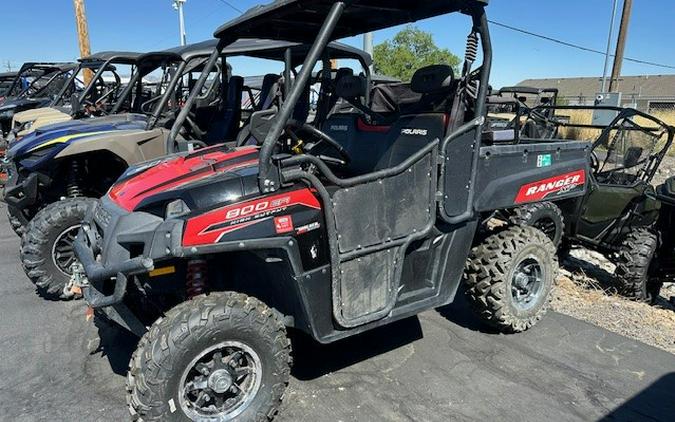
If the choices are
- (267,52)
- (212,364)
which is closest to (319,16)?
(212,364)

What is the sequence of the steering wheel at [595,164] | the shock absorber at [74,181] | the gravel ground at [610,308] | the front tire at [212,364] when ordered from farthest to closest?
the steering wheel at [595,164] < the shock absorber at [74,181] < the gravel ground at [610,308] < the front tire at [212,364]

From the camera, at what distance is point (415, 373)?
11.0 feet

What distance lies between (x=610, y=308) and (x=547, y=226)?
1.12 meters

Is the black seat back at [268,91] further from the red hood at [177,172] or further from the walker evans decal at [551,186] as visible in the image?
the walker evans decal at [551,186]

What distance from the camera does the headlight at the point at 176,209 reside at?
255 centimetres

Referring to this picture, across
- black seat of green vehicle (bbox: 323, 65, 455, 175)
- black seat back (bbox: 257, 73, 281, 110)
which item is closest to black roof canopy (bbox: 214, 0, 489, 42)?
black seat of green vehicle (bbox: 323, 65, 455, 175)

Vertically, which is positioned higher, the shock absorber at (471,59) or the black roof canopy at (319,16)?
the black roof canopy at (319,16)

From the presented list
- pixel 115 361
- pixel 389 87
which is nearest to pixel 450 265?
pixel 389 87

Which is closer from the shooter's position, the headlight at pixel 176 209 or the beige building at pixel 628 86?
the headlight at pixel 176 209

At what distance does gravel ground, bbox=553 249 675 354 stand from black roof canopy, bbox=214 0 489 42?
2.91m

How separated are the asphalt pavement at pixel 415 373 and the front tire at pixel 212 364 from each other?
36 cm

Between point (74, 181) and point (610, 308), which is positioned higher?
point (74, 181)

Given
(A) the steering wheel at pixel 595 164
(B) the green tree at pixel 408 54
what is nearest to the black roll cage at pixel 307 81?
(A) the steering wheel at pixel 595 164

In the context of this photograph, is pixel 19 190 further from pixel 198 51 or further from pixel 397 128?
pixel 397 128
